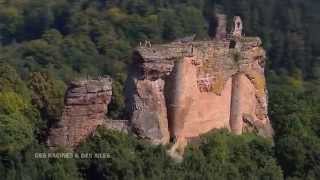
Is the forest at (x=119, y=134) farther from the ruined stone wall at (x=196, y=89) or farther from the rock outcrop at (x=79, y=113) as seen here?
the ruined stone wall at (x=196, y=89)

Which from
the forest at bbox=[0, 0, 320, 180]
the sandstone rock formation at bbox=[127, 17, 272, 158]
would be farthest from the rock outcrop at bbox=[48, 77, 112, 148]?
the sandstone rock formation at bbox=[127, 17, 272, 158]

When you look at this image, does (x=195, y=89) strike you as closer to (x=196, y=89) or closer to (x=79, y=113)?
(x=196, y=89)

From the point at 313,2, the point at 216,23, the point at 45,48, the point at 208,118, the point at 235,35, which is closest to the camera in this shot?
the point at 208,118

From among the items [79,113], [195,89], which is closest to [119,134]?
[79,113]

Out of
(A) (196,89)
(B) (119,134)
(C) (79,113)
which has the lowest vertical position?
(B) (119,134)

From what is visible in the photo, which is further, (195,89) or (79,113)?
(195,89)

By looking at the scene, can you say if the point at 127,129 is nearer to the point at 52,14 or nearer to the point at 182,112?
the point at 182,112

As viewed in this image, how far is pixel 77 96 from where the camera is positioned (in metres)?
27.1

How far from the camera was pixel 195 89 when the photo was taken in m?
28.6

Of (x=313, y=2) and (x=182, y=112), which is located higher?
(x=313, y=2)

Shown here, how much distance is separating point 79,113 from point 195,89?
3.55 m

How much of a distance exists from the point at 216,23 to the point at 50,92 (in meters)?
6.62

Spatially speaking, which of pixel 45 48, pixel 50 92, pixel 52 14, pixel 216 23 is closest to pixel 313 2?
pixel 52 14

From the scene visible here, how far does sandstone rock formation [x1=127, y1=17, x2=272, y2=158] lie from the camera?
2777cm
